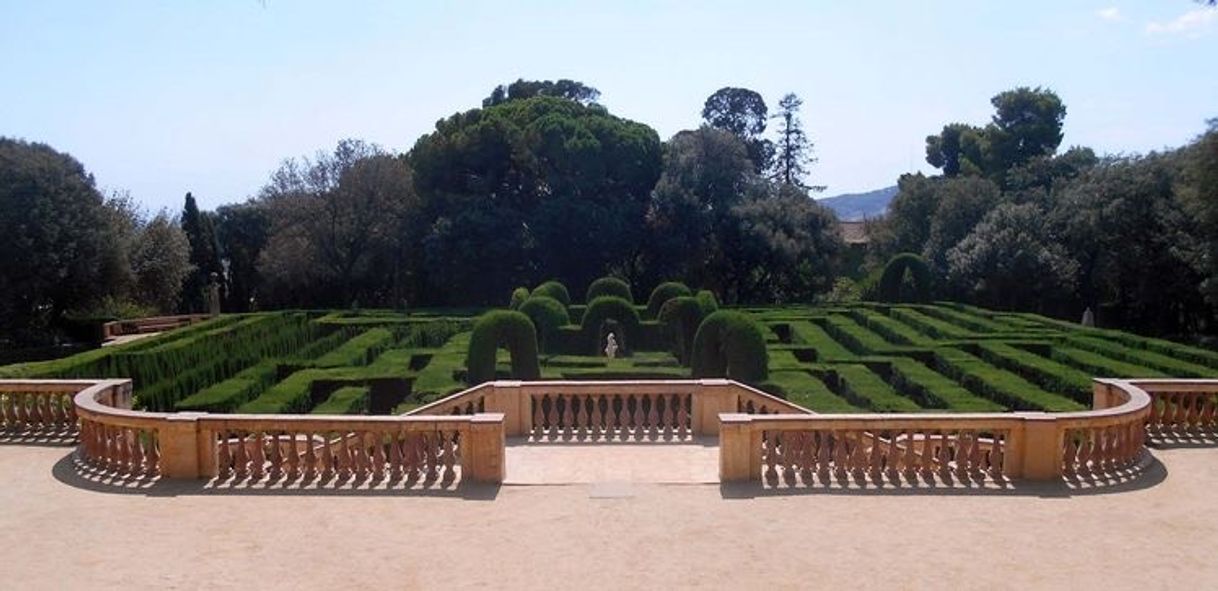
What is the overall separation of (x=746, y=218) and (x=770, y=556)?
3964cm

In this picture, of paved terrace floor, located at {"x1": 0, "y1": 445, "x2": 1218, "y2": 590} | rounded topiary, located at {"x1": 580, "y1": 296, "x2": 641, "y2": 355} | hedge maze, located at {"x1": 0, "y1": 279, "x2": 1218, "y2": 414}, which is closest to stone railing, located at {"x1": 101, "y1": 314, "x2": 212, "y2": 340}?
hedge maze, located at {"x1": 0, "y1": 279, "x2": 1218, "y2": 414}

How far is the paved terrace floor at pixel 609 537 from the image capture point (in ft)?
27.6

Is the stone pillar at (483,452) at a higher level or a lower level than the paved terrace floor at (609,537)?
higher

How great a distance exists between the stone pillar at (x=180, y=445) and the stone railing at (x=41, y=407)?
3.36 meters

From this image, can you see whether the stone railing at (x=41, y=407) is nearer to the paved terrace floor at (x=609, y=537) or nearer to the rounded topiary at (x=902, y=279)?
the paved terrace floor at (x=609, y=537)

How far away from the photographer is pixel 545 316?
96.5 ft

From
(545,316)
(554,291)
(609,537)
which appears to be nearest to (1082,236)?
(554,291)

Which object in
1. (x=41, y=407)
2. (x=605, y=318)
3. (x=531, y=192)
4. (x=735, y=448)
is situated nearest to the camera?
(x=735, y=448)

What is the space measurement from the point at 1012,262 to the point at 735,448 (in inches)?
1551

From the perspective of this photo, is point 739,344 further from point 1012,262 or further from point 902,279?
point 1012,262

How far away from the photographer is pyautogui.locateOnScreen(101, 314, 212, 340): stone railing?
139 ft

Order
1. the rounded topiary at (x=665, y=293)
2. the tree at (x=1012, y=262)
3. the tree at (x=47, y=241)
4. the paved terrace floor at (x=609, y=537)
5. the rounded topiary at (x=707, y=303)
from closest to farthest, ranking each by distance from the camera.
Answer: the paved terrace floor at (x=609, y=537) < the rounded topiary at (x=707, y=303) < the rounded topiary at (x=665, y=293) < the tree at (x=47, y=241) < the tree at (x=1012, y=262)

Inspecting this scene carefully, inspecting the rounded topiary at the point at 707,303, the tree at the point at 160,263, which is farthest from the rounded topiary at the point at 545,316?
the tree at the point at 160,263

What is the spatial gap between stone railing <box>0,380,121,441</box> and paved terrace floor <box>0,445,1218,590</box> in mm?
2568
